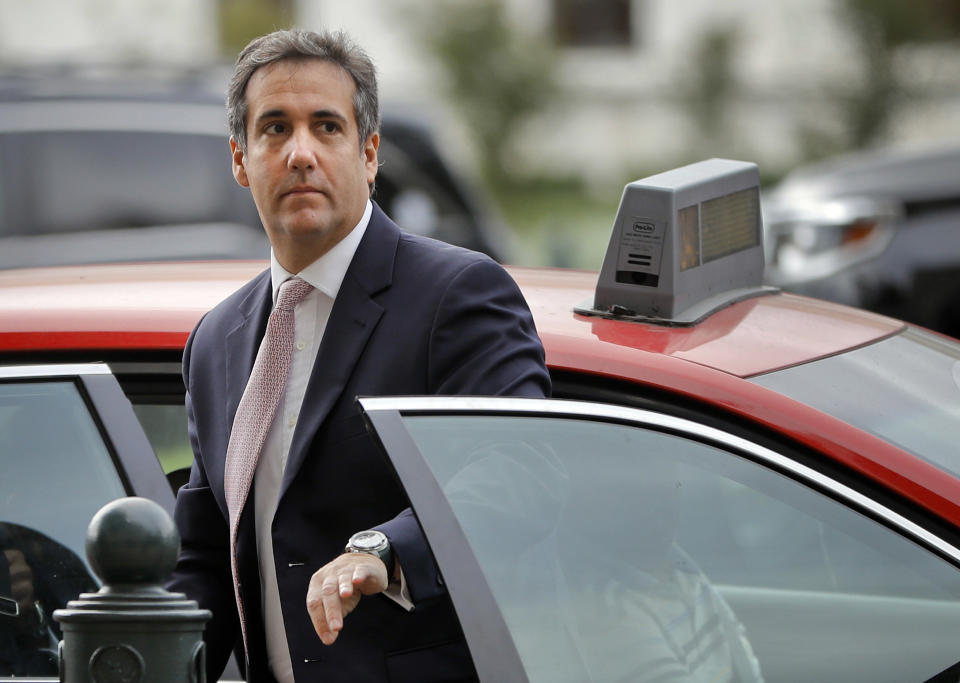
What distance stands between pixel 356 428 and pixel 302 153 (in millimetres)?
436

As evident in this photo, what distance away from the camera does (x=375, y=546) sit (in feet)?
6.05

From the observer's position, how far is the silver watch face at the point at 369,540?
72.7 inches

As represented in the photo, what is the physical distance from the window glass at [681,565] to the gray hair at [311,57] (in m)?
0.70

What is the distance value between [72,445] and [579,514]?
2.86 ft

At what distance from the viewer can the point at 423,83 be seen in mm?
22406

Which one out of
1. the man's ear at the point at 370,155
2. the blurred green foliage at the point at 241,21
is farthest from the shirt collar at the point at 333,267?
the blurred green foliage at the point at 241,21

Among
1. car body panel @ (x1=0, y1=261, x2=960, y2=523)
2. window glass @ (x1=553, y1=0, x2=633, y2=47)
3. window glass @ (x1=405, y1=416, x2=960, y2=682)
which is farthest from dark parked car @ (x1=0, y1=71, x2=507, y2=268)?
window glass @ (x1=553, y1=0, x2=633, y2=47)

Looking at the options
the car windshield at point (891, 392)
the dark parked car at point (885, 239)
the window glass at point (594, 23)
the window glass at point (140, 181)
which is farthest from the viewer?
the window glass at point (594, 23)

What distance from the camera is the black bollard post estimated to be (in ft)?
5.63

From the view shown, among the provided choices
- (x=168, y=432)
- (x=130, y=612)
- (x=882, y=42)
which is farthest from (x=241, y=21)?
(x=130, y=612)

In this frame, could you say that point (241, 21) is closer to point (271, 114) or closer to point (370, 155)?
point (370, 155)

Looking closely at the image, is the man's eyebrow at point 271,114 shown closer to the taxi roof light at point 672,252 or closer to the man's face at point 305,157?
the man's face at point 305,157

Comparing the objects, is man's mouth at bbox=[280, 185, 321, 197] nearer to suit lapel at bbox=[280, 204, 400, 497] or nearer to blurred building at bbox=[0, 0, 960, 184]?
suit lapel at bbox=[280, 204, 400, 497]

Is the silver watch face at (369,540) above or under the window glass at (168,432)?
above
